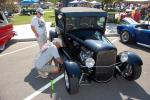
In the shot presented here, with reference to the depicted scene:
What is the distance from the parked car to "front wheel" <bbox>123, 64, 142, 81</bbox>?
13.4 feet

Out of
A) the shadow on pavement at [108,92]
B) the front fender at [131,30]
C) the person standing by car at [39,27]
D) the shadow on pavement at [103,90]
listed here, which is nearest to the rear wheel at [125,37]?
the front fender at [131,30]

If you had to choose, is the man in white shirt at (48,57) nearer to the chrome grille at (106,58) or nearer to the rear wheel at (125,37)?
the chrome grille at (106,58)

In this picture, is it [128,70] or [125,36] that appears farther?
[125,36]

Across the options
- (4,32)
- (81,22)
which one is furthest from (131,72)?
(4,32)

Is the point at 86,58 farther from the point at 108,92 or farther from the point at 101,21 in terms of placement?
the point at 101,21

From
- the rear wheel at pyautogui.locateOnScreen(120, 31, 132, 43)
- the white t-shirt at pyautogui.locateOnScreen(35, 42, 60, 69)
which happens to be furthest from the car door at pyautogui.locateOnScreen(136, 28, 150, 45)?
the white t-shirt at pyautogui.locateOnScreen(35, 42, 60, 69)

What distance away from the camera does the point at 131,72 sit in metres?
7.18

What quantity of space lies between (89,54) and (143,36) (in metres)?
5.09

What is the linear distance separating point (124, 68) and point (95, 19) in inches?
73.1

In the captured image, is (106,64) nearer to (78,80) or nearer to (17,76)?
(78,80)

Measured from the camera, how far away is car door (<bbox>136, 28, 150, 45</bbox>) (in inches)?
431

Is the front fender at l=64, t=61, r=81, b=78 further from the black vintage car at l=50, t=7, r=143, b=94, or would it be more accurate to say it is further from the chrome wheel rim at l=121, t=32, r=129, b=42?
the chrome wheel rim at l=121, t=32, r=129, b=42

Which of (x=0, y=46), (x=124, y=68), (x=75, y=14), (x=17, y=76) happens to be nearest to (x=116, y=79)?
(x=124, y=68)

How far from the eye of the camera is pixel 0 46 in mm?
11289
